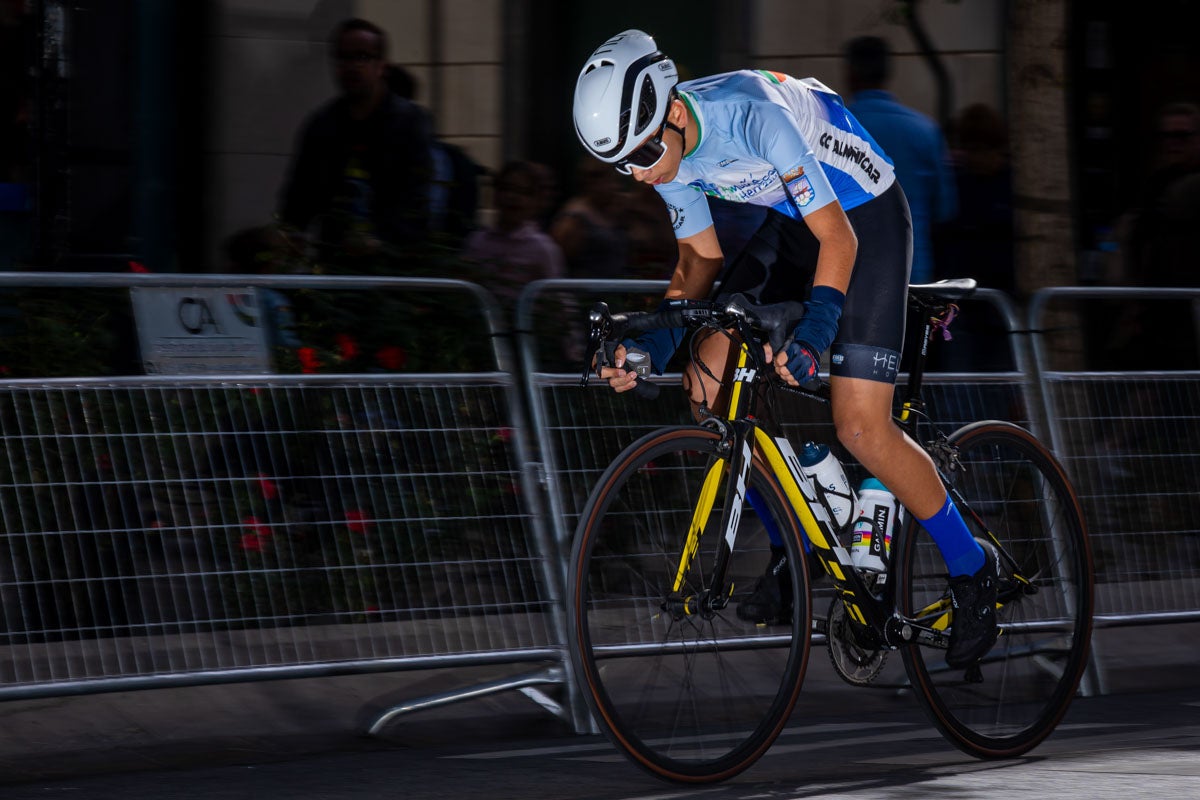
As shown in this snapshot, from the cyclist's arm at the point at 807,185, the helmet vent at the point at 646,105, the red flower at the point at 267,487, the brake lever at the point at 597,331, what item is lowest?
the red flower at the point at 267,487

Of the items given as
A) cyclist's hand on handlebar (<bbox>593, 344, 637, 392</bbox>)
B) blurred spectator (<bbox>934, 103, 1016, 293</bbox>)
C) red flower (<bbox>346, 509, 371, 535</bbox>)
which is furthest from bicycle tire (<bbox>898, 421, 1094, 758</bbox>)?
blurred spectator (<bbox>934, 103, 1016, 293</bbox>)

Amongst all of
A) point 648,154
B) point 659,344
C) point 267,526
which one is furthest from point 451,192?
point 648,154

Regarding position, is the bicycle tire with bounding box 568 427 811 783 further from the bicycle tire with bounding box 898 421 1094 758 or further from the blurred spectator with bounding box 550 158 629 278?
the blurred spectator with bounding box 550 158 629 278

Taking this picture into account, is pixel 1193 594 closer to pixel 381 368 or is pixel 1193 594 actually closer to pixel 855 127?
pixel 855 127

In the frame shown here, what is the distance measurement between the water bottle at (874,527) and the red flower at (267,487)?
167 cm

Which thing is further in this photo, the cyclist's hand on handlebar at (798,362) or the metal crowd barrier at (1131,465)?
the metal crowd barrier at (1131,465)

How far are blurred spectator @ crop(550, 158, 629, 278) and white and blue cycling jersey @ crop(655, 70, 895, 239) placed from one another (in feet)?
10.1

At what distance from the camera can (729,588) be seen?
5008 mm

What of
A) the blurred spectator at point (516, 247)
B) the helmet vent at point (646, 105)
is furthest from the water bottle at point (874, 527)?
the blurred spectator at point (516, 247)

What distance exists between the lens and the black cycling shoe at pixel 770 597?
5.04 metres

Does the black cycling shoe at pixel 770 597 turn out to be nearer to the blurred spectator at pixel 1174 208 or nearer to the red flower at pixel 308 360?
the red flower at pixel 308 360

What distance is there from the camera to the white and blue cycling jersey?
4863 millimetres

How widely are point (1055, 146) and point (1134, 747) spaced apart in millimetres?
3124

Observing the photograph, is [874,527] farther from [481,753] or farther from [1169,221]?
[1169,221]
